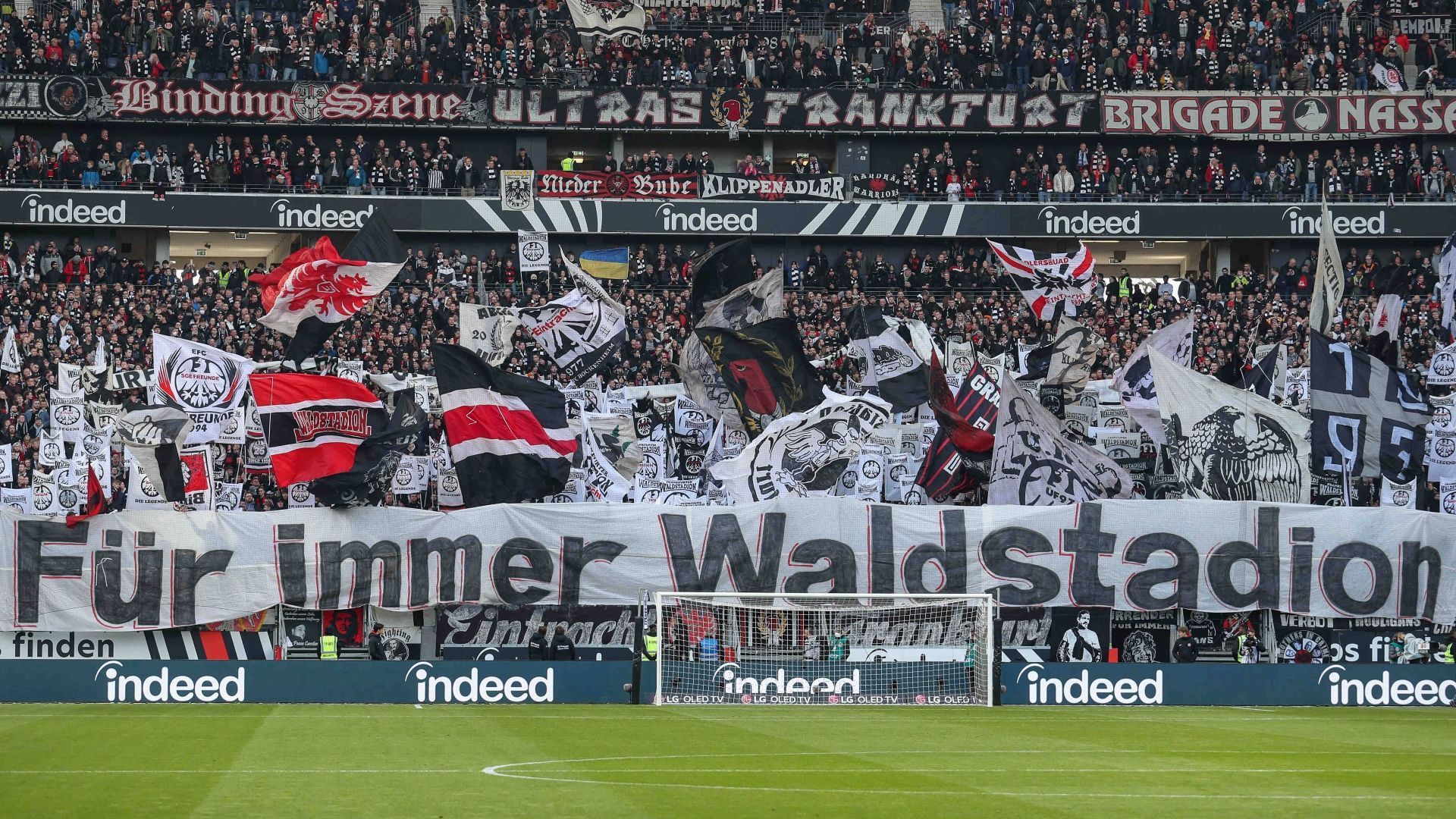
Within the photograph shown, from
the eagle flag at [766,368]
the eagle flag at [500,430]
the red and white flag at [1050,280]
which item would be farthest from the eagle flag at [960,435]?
the eagle flag at [500,430]

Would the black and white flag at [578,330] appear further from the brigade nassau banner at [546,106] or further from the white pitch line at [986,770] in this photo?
the brigade nassau banner at [546,106]

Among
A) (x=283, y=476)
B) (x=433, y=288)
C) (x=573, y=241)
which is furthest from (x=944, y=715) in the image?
(x=573, y=241)

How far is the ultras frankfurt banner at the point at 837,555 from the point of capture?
3184cm

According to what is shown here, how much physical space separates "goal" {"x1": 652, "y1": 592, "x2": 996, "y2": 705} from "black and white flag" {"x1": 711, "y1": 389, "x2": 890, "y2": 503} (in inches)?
80.0

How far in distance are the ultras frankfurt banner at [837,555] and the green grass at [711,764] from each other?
19.0 feet

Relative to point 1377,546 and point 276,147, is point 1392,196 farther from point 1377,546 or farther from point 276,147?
point 276,147

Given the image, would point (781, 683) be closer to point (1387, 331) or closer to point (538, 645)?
point (538, 645)

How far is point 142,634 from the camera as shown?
3212 centimetres

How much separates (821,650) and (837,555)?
261cm

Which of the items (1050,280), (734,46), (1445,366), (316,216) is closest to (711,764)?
(1445,366)

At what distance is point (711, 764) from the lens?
17.1 m

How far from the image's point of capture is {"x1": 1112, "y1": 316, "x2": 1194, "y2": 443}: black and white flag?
33.8 metres

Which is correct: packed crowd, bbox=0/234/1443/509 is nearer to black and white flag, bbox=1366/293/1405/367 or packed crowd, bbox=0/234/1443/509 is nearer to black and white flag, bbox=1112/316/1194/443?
black and white flag, bbox=1112/316/1194/443

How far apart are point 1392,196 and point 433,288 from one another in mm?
29643
